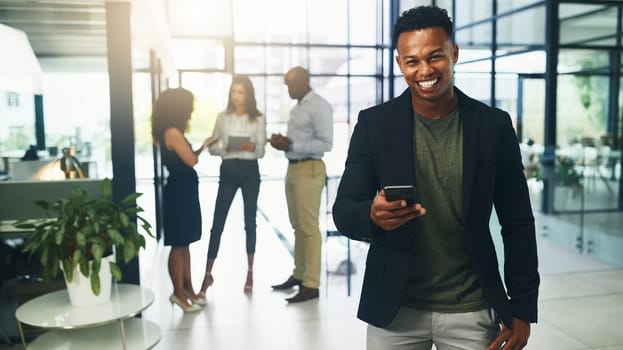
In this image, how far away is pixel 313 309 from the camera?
13.0 ft

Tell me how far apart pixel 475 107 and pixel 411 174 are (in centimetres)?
26

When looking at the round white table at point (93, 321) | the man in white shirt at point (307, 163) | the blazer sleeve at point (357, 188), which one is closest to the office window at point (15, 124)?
the round white table at point (93, 321)

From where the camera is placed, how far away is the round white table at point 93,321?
2520 millimetres

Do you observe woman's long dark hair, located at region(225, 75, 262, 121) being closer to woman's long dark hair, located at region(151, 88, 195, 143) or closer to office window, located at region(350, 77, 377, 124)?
woman's long dark hair, located at region(151, 88, 195, 143)

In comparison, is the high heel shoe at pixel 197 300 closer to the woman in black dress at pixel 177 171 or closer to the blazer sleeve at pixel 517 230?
the woman in black dress at pixel 177 171

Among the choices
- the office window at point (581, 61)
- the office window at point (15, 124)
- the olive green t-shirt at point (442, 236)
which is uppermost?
the office window at point (581, 61)

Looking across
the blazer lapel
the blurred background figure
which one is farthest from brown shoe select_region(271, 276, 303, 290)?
the blazer lapel

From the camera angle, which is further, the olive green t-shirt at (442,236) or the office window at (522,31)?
the office window at (522,31)

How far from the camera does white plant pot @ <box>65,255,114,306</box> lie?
266 cm

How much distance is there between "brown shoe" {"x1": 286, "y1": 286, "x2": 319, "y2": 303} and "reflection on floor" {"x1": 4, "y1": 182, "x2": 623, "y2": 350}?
1.8 inches

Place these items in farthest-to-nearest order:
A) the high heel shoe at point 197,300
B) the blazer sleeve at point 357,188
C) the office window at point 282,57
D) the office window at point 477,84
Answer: the office window at point 282,57
the office window at point 477,84
the high heel shoe at point 197,300
the blazer sleeve at point 357,188

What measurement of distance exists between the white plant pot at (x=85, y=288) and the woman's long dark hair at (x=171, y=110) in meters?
1.19

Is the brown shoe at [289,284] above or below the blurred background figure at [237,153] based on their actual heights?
below

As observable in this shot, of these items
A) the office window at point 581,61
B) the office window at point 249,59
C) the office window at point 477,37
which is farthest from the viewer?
the office window at point 249,59
